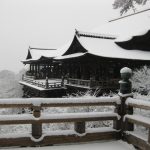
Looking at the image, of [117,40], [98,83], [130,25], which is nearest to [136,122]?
[98,83]

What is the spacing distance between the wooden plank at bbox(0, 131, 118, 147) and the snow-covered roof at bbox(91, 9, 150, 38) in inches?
791

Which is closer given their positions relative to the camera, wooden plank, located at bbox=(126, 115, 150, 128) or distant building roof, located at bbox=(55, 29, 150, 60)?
wooden plank, located at bbox=(126, 115, 150, 128)

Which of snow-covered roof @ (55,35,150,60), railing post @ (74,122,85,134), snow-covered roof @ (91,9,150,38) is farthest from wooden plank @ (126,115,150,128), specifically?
snow-covered roof @ (91,9,150,38)

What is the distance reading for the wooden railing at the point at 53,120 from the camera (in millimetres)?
5957

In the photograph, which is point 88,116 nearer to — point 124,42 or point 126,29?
point 124,42

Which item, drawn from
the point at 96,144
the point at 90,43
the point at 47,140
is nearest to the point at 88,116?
the point at 96,144

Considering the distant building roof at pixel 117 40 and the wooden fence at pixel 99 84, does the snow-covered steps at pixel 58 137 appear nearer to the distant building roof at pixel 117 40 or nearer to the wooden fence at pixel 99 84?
the wooden fence at pixel 99 84

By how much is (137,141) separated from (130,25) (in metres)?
25.5

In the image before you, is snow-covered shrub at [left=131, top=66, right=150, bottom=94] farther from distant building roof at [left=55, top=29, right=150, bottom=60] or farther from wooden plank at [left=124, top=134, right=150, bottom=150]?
wooden plank at [left=124, top=134, right=150, bottom=150]

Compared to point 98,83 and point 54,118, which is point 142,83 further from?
point 54,118

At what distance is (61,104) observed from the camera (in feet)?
20.5

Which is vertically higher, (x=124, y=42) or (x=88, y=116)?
(x=124, y=42)

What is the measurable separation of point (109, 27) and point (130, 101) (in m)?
27.8

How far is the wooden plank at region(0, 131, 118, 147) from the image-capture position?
19.5 feet
